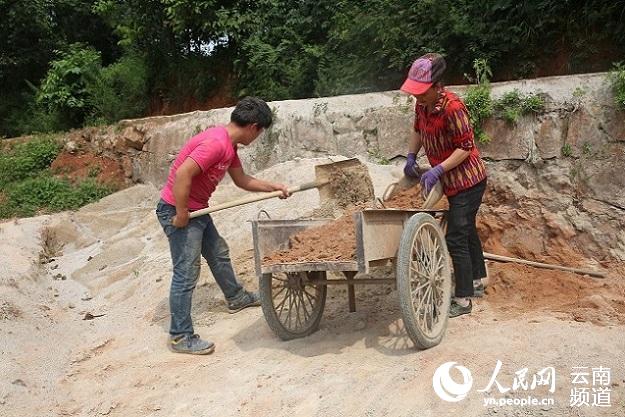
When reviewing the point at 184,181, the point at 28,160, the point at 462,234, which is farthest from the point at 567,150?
the point at 28,160

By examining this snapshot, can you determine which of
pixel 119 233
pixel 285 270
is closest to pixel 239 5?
pixel 119 233

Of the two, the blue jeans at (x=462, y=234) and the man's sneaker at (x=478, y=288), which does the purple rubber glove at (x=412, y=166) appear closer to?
the blue jeans at (x=462, y=234)

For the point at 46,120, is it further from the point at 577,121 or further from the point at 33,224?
the point at 577,121

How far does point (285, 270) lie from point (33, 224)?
245 inches

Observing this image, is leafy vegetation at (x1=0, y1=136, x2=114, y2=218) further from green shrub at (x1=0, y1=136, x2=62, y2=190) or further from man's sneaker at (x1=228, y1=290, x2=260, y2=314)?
man's sneaker at (x1=228, y1=290, x2=260, y2=314)

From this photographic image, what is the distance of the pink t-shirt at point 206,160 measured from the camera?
4.66m

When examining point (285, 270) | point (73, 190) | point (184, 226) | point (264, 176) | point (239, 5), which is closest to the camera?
point (285, 270)

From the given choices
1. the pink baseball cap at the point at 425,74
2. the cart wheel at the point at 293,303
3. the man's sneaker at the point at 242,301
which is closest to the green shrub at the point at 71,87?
the man's sneaker at the point at 242,301

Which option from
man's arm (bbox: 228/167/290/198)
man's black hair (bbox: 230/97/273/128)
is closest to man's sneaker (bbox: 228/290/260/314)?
man's arm (bbox: 228/167/290/198)

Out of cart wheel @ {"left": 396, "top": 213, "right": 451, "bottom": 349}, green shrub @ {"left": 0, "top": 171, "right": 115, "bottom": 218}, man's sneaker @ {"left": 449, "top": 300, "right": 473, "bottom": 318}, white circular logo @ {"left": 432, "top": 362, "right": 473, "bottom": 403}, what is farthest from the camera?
green shrub @ {"left": 0, "top": 171, "right": 115, "bottom": 218}

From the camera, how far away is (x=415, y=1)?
9.46 meters

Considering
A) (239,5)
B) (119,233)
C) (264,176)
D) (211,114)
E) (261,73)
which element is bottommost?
(119,233)

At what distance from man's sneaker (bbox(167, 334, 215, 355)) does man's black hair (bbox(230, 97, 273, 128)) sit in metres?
1.66

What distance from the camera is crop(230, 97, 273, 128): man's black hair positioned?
4.79 metres
